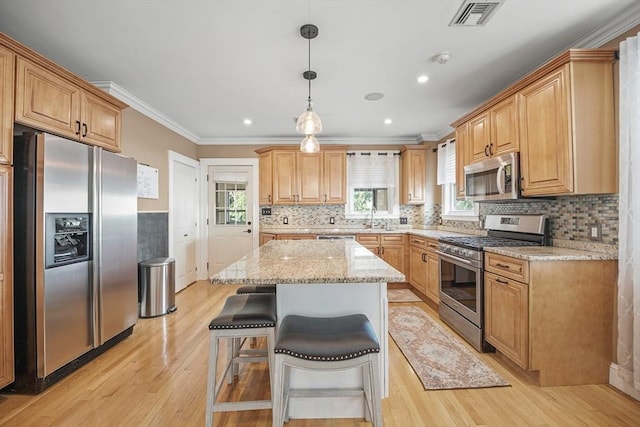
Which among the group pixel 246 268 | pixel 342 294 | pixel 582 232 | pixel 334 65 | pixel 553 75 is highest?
pixel 334 65

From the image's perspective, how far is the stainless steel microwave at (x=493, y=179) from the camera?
8.47ft

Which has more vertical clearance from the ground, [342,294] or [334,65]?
[334,65]

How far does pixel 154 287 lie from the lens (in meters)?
3.49

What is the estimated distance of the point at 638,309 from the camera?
186 cm

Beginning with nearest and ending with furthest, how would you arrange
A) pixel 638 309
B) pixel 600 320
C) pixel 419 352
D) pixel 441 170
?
pixel 638 309 < pixel 600 320 < pixel 419 352 < pixel 441 170

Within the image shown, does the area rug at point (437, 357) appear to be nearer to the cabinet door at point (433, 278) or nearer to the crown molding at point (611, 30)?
the cabinet door at point (433, 278)

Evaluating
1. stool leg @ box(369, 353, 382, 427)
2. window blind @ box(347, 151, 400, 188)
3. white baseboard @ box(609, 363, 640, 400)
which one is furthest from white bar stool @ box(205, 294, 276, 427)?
window blind @ box(347, 151, 400, 188)

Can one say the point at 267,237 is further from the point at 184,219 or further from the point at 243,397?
the point at 243,397

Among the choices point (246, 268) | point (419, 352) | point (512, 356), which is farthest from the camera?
point (419, 352)

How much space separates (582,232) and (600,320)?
25.6 inches

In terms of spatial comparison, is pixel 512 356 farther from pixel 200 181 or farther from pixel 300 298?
pixel 200 181

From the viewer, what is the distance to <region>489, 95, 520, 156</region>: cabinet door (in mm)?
2584

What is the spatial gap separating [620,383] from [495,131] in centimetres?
208

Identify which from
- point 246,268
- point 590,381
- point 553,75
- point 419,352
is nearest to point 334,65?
point 553,75
